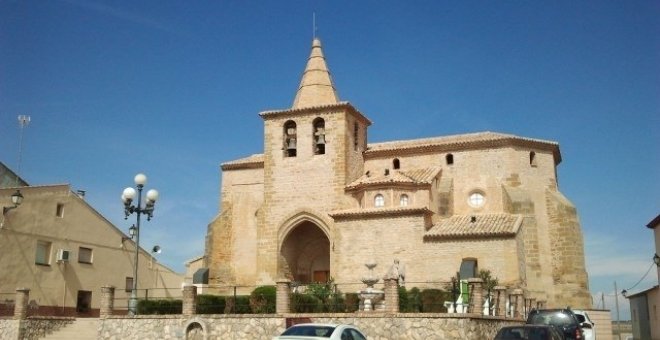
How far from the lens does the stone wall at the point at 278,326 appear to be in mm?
18875

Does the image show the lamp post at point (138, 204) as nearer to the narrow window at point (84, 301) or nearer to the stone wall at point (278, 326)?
the stone wall at point (278, 326)

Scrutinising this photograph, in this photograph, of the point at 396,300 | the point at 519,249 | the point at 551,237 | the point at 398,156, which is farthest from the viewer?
the point at 398,156

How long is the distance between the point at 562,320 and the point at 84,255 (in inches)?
927

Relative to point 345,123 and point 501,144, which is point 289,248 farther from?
point 501,144

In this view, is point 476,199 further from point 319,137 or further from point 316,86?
point 316,86

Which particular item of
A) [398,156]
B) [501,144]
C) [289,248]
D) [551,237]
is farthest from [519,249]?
[289,248]

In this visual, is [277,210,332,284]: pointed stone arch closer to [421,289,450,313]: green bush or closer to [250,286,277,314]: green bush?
[250,286,277,314]: green bush

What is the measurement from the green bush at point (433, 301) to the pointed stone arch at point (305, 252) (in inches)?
457

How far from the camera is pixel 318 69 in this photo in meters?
36.8

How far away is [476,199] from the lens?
33.6 metres

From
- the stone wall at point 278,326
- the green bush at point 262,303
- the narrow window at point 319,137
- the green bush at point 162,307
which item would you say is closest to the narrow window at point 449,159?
the narrow window at point 319,137

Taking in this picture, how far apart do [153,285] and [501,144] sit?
20.5 meters

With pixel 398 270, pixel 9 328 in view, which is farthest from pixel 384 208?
pixel 9 328

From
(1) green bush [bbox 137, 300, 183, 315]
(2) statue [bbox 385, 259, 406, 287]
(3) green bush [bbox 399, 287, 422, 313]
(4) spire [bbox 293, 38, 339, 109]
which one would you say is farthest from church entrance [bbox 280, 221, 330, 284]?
(3) green bush [bbox 399, 287, 422, 313]
